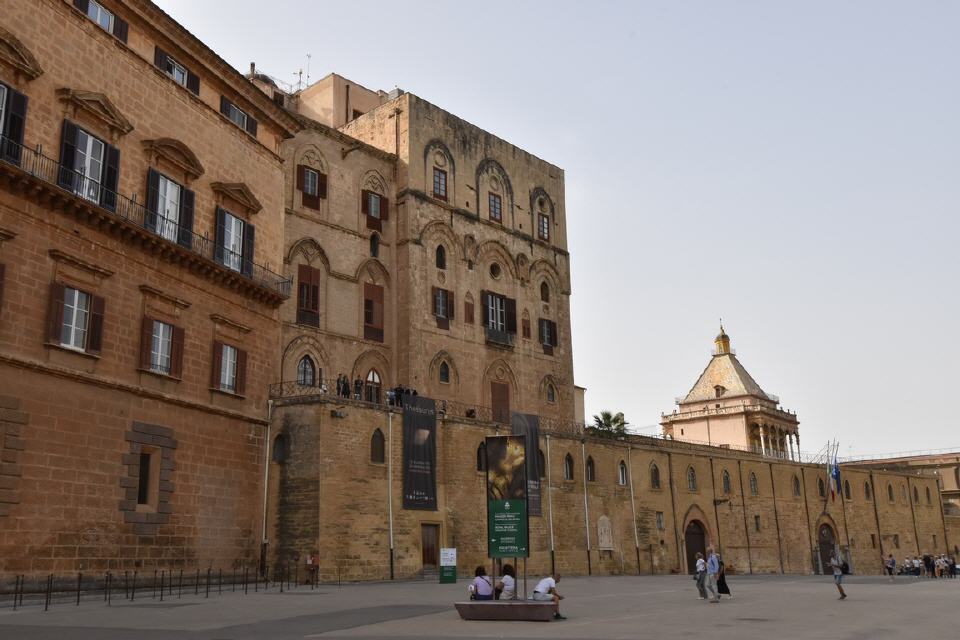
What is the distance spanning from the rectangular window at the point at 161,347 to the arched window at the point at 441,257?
53.0 ft

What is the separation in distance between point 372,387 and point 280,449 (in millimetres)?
7841

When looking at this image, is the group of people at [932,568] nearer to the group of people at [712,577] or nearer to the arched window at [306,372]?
the group of people at [712,577]

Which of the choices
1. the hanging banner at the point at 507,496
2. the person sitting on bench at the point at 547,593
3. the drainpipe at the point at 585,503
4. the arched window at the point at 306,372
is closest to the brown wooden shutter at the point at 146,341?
the arched window at the point at 306,372

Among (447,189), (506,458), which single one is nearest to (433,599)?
(506,458)

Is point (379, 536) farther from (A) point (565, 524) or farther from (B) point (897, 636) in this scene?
(B) point (897, 636)

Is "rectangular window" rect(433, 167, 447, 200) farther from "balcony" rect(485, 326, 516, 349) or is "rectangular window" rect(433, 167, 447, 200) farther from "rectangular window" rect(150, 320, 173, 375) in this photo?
"rectangular window" rect(150, 320, 173, 375)

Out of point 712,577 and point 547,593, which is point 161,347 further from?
point 712,577

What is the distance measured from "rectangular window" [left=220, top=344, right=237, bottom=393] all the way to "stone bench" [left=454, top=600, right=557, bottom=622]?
15.0 metres

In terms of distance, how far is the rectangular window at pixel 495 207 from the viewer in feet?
147

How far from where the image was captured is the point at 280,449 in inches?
1212

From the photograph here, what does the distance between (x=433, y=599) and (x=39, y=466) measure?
9923 millimetres

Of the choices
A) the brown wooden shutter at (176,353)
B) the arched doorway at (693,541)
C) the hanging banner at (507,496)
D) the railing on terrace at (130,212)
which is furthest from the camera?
the arched doorway at (693,541)

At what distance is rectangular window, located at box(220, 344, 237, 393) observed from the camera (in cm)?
2938

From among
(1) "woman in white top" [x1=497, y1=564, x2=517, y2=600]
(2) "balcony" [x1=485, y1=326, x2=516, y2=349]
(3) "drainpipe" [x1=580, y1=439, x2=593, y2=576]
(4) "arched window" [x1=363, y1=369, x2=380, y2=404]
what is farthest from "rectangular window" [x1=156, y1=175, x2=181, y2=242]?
(3) "drainpipe" [x1=580, y1=439, x2=593, y2=576]
